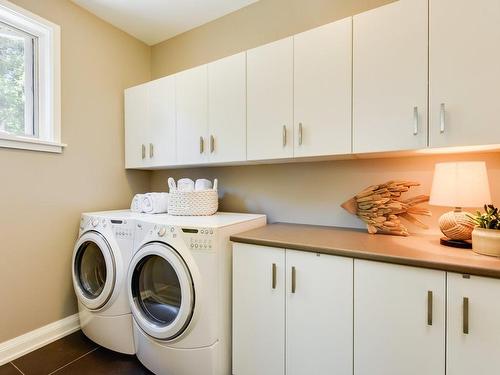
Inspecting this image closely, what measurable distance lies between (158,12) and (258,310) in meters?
2.41

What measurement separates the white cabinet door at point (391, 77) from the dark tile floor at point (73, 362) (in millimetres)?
1929

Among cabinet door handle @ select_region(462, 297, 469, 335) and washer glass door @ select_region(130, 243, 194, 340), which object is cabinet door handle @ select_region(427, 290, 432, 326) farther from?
washer glass door @ select_region(130, 243, 194, 340)

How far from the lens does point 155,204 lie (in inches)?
78.2

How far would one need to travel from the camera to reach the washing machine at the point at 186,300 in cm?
137

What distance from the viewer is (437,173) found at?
126 centimetres

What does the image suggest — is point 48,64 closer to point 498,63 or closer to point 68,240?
point 68,240

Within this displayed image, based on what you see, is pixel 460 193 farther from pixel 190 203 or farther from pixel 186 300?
pixel 190 203

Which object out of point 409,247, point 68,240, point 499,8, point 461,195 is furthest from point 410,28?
point 68,240

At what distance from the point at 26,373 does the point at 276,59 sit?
8.05 ft

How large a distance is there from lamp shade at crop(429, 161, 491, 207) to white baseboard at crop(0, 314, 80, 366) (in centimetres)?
264

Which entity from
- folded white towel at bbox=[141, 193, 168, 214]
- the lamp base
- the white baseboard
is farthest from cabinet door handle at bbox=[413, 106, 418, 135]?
the white baseboard

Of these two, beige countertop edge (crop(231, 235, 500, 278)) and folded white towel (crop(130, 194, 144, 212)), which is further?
folded white towel (crop(130, 194, 144, 212))

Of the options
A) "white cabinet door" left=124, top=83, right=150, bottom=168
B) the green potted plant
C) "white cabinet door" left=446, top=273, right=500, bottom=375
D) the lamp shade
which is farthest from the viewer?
"white cabinet door" left=124, top=83, right=150, bottom=168

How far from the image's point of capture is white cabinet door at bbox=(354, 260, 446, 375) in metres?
0.99
